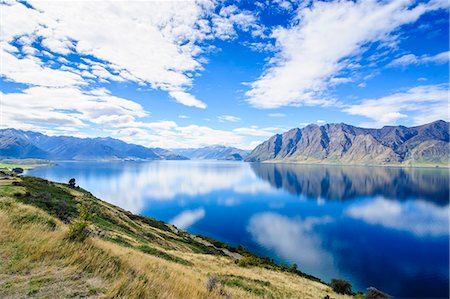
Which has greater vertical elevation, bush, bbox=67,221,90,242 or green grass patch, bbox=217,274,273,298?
bush, bbox=67,221,90,242

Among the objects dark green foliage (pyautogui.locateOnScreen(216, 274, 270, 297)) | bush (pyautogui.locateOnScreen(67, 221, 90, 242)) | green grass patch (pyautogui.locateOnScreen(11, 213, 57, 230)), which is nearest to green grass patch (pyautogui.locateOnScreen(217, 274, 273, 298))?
dark green foliage (pyautogui.locateOnScreen(216, 274, 270, 297))

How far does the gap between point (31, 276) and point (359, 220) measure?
361 ft

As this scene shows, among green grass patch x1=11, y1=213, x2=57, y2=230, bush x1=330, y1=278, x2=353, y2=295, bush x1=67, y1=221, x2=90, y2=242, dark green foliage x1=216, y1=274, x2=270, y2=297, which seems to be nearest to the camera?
bush x1=67, y1=221, x2=90, y2=242

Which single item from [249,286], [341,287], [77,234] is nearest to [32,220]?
[77,234]

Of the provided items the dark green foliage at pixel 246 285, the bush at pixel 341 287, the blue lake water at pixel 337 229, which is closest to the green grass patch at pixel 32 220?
the dark green foliage at pixel 246 285

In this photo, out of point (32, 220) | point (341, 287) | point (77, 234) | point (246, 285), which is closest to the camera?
point (77, 234)

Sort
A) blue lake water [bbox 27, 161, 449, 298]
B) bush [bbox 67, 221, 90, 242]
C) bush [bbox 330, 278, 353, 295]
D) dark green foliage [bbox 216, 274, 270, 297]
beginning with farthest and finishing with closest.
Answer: blue lake water [bbox 27, 161, 449, 298], bush [bbox 330, 278, 353, 295], dark green foliage [bbox 216, 274, 270, 297], bush [bbox 67, 221, 90, 242]

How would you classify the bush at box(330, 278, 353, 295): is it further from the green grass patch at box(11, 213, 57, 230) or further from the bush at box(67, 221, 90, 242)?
the green grass patch at box(11, 213, 57, 230)

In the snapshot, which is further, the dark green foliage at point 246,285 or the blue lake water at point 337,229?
the blue lake water at point 337,229

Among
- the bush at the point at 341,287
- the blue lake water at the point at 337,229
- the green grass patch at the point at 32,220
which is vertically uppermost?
the green grass patch at the point at 32,220

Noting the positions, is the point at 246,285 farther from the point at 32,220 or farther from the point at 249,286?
the point at 32,220

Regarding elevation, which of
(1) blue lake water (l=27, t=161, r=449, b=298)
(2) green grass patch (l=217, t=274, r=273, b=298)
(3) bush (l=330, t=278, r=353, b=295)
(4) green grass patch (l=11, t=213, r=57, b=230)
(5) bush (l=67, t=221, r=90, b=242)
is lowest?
(1) blue lake water (l=27, t=161, r=449, b=298)

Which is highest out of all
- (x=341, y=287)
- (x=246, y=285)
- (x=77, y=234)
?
(x=77, y=234)

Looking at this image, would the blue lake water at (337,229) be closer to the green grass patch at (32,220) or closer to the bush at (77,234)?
the green grass patch at (32,220)
